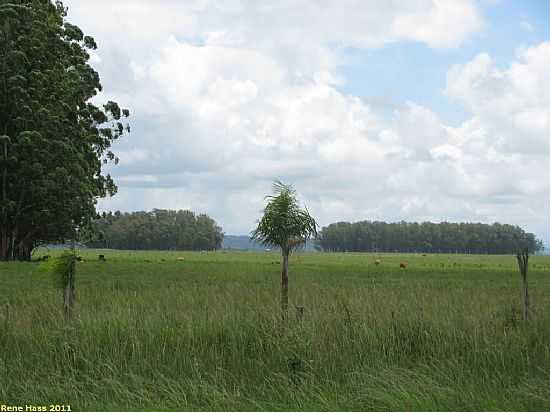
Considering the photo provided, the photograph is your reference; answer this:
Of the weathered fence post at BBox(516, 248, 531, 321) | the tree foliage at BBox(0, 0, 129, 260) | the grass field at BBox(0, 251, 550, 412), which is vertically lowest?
the grass field at BBox(0, 251, 550, 412)

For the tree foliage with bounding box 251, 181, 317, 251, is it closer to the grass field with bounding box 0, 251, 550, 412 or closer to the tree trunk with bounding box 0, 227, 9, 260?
the grass field with bounding box 0, 251, 550, 412

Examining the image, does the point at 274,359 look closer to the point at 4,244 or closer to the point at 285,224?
the point at 285,224

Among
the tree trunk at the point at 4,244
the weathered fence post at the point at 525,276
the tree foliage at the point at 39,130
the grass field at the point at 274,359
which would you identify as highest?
the tree foliage at the point at 39,130

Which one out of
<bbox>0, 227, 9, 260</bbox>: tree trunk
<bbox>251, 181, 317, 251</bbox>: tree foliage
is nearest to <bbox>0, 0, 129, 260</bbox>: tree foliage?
<bbox>0, 227, 9, 260</bbox>: tree trunk

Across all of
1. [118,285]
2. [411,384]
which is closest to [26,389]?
[411,384]

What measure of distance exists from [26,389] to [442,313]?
755cm

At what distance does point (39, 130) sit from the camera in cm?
4109

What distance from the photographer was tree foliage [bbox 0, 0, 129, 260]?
4047 cm

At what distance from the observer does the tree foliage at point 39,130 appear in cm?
4047

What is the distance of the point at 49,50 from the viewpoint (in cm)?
4262

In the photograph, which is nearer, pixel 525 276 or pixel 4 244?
pixel 525 276

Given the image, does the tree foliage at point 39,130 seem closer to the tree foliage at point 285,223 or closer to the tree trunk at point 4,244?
the tree trunk at point 4,244

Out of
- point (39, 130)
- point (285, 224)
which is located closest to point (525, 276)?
point (285, 224)

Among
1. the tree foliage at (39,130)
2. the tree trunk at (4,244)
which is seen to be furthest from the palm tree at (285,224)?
the tree trunk at (4,244)
